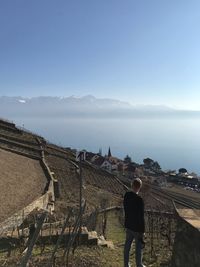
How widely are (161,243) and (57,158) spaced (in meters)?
41.9

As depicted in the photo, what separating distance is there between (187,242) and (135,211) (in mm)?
2162

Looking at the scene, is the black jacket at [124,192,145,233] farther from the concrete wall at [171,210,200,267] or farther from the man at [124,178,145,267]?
the concrete wall at [171,210,200,267]

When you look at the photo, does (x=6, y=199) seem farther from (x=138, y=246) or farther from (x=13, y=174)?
(x=138, y=246)

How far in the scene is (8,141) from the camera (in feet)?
168

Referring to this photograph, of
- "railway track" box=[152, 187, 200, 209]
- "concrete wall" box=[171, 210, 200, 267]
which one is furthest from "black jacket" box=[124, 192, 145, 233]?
"railway track" box=[152, 187, 200, 209]

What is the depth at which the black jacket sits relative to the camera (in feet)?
28.6

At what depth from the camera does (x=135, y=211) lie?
877cm

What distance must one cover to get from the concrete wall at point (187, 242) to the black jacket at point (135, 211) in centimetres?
137

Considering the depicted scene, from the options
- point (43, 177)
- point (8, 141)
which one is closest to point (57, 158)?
point (8, 141)

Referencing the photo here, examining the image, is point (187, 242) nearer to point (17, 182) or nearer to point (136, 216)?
point (136, 216)

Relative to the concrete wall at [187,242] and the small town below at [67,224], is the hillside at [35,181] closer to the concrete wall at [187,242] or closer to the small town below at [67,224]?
the small town below at [67,224]

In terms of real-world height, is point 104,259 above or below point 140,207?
below

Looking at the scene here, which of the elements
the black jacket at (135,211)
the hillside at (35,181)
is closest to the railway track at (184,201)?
the hillside at (35,181)

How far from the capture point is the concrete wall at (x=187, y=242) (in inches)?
252
